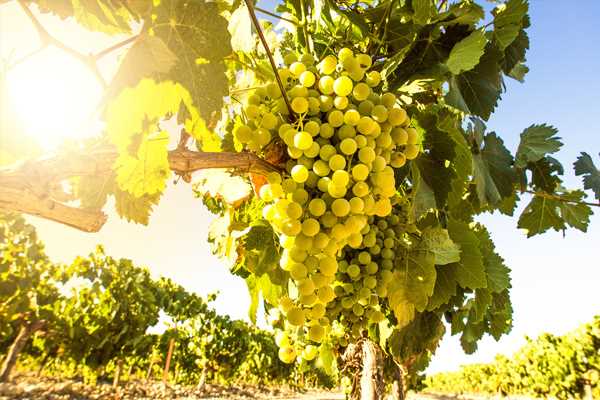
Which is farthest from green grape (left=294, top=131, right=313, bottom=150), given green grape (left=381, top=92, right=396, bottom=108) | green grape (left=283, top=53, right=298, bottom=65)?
green grape (left=283, top=53, right=298, bottom=65)

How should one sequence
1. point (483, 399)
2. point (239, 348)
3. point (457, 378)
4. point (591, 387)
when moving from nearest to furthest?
point (591, 387), point (239, 348), point (483, 399), point (457, 378)

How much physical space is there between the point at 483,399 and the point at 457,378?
4.65 m

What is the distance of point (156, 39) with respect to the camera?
0.96 m

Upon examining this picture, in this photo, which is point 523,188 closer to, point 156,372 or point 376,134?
point 376,134

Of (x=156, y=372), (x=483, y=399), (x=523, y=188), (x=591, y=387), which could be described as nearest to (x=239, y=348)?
(x=156, y=372)

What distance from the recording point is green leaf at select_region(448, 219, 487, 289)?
5.60 ft

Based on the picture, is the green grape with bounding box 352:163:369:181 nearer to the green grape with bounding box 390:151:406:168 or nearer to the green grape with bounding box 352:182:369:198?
the green grape with bounding box 352:182:369:198

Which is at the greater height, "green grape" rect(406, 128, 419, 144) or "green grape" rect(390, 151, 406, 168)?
"green grape" rect(406, 128, 419, 144)

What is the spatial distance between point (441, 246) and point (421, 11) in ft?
3.31

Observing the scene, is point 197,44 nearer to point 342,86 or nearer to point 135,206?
point 342,86

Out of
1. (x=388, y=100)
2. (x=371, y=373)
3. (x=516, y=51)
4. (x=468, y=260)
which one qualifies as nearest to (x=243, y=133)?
(x=388, y=100)

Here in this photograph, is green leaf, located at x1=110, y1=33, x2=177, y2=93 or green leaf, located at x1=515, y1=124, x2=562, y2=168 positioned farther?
green leaf, located at x1=515, y1=124, x2=562, y2=168

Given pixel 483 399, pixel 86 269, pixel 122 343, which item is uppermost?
pixel 86 269

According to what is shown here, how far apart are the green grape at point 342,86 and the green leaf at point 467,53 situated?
1.76 ft
